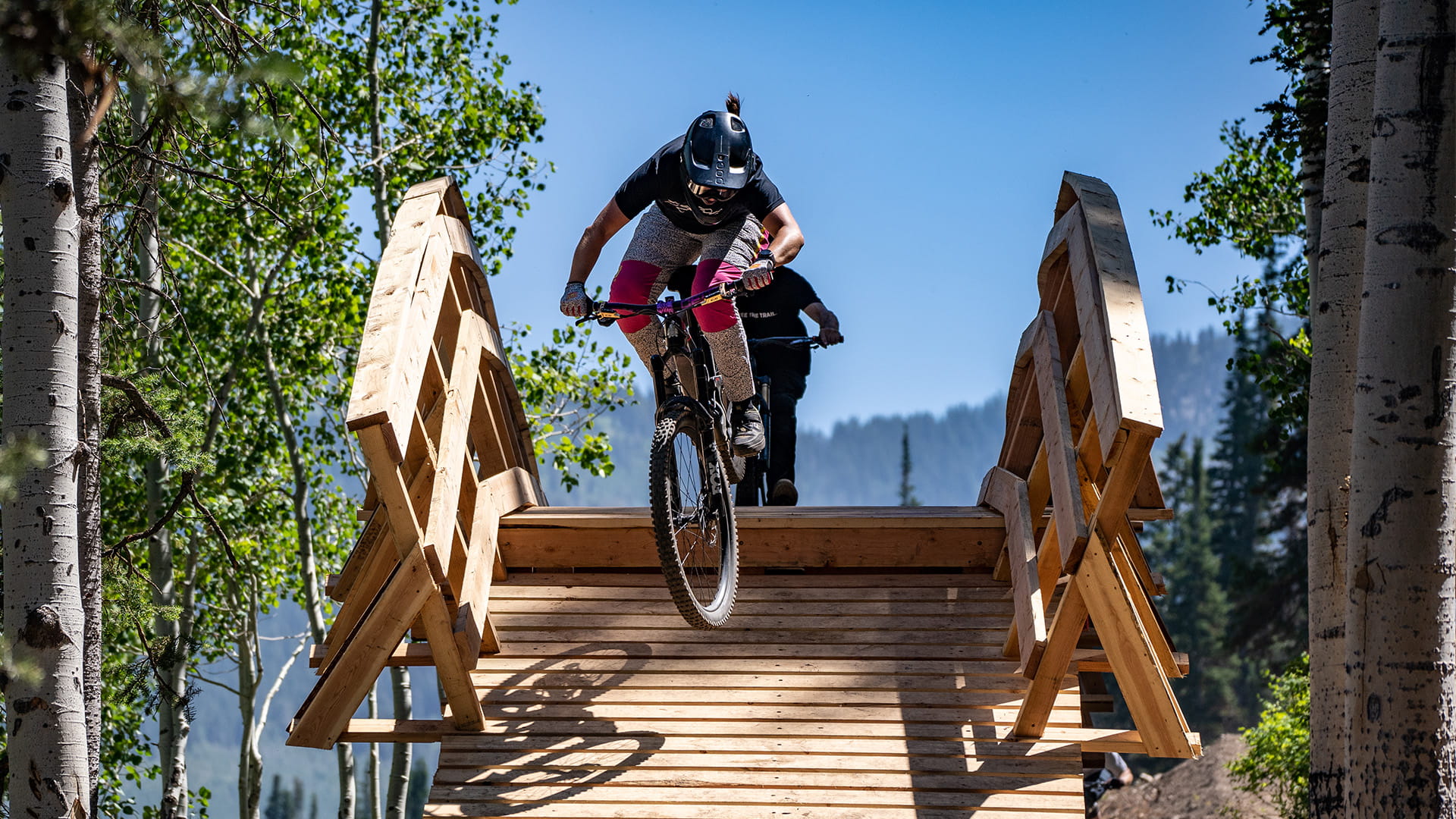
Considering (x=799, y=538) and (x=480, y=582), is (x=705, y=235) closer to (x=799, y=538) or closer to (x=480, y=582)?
(x=799, y=538)

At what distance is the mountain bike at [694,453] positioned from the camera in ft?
16.9

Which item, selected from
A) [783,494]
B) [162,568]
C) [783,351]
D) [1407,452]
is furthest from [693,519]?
[162,568]

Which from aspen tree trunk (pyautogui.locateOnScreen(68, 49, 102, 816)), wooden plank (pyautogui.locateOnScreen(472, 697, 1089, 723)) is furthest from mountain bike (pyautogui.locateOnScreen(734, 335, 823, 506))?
aspen tree trunk (pyautogui.locateOnScreen(68, 49, 102, 816))

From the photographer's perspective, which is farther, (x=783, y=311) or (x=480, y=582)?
(x=783, y=311)

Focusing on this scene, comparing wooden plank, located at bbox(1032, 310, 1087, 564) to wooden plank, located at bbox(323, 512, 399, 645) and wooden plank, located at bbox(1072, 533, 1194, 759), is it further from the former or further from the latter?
wooden plank, located at bbox(323, 512, 399, 645)

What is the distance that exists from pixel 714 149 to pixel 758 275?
Result: 0.63m

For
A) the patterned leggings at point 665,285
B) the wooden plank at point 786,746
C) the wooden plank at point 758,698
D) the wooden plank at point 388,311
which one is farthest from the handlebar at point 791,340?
the wooden plank at point 786,746

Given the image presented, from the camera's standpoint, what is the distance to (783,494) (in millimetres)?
7410

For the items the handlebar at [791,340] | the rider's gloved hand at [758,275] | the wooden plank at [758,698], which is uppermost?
the rider's gloved hand at [758,275]

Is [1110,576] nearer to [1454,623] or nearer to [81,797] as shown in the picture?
[1454,623]

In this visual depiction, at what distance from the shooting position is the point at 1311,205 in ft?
29.8

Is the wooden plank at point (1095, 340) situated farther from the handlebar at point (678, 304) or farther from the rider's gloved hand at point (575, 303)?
the rider's gloved hand at point (575, 303)

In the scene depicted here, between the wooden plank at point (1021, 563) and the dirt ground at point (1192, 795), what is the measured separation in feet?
33.6

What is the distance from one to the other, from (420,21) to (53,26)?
14021 millimetres
